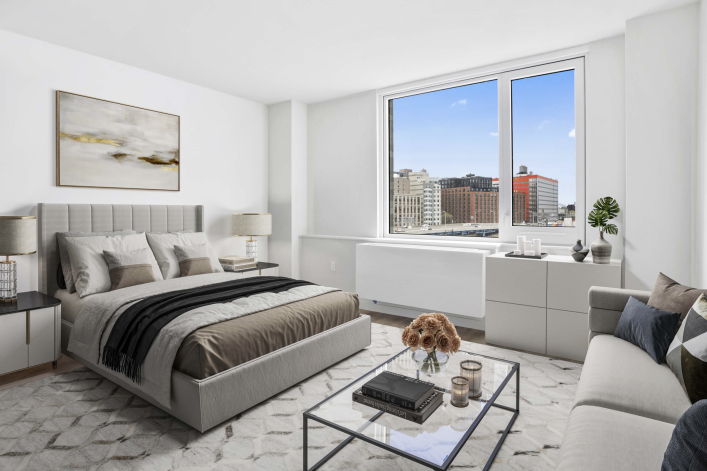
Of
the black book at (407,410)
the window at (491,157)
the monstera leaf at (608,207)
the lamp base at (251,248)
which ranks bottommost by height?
the black book at (407,410)

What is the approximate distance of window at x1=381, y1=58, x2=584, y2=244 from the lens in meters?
3.74

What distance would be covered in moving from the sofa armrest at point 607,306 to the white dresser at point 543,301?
640mm

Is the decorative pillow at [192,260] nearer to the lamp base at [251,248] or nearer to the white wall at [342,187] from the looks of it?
the lamp base at [251,248]

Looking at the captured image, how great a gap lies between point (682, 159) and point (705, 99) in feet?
1.43

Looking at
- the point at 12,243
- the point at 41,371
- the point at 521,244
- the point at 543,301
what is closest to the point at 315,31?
the point at 521,244

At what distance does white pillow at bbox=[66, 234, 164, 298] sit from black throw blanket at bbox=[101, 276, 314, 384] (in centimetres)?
68

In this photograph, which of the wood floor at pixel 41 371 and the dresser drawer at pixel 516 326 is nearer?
the wood floor at pixel 41 371

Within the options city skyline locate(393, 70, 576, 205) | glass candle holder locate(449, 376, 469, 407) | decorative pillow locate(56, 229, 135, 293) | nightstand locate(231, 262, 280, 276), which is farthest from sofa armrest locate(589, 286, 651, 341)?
decorative pillow locate(56, 229, 135, 293)

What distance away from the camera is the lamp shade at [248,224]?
465 centimetres

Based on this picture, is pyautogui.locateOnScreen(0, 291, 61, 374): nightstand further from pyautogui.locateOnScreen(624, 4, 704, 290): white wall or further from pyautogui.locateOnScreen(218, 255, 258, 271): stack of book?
pyautogui.locateOnScreen(624, 4, 704, 290): white wall

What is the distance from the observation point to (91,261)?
3.16 m

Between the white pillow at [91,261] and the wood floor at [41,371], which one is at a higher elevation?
the white pillow at [91,261]

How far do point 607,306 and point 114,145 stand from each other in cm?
426

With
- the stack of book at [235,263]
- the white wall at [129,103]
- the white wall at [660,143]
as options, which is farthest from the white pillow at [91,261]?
the white wall at [660,143]
